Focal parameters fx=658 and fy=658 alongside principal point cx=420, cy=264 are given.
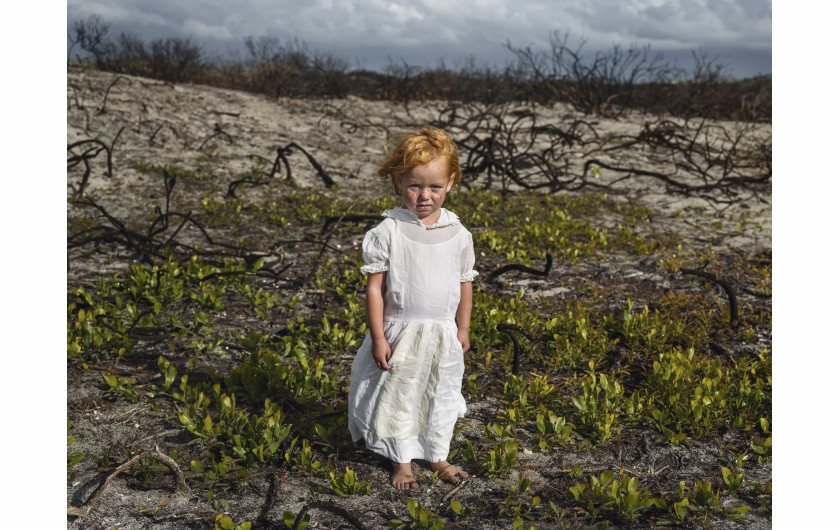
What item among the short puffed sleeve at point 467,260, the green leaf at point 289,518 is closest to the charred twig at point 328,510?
the green leaf at point 289,518

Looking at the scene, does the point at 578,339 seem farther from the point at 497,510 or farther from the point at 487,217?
the point at 487,217

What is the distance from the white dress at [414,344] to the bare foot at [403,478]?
54 millimetres

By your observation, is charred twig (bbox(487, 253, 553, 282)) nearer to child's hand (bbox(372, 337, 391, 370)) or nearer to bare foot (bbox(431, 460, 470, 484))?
bare foot (bbox(431, 460, 470, 484))

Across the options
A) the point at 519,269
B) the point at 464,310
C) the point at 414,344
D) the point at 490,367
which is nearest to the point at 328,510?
the point at 414,344

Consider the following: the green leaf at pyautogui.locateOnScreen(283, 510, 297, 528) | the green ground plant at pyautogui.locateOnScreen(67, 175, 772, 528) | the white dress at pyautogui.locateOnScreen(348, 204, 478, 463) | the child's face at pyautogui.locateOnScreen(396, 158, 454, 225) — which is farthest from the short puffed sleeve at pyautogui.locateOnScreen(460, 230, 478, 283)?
the green leaf at pyautogui.locateOnScreen(283, 510, 297, 528)

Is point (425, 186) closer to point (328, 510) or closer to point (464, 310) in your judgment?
point (464, 310)

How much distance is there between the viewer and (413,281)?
284 cm

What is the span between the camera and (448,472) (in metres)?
3.00

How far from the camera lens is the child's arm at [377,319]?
110 inches

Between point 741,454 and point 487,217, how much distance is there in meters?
4.47

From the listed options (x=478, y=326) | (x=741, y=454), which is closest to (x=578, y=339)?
(x=478, y=326)

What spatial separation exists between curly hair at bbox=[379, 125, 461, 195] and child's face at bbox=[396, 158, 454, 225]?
25 millimetres

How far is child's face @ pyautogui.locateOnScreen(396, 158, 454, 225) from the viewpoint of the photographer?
276cm

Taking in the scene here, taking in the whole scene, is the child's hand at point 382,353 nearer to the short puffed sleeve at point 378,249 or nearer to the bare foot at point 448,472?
the short puffed sleeve at point 378,249
